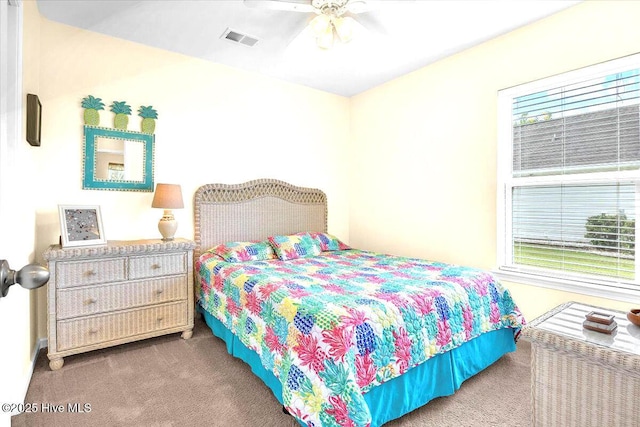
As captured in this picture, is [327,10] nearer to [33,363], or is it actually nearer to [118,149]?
[118,149]

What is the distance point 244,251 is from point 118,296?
3.46 ft

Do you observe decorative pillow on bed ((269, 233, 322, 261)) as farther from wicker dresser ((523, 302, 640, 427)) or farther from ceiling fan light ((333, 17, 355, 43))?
wicker dresser ((523, 302, 640, 427))

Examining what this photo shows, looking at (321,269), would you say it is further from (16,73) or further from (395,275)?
(16,73)

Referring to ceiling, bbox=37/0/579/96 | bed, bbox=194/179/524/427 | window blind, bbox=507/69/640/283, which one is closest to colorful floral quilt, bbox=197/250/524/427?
bed, bbox=194/179/524/427

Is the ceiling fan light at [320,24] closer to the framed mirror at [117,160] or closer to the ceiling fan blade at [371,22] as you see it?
the ceiling fan blade at [371,22]

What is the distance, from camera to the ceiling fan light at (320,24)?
7.85 ft

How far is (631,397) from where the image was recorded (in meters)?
1.32

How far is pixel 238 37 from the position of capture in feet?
9.55

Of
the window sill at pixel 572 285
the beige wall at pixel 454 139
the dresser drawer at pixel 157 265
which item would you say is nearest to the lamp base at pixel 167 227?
the dresser drawer at pixel 157 265

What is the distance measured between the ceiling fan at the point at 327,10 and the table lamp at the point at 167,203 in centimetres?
164

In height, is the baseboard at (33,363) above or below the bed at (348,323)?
below

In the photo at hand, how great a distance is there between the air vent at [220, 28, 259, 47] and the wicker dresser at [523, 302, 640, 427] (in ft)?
9.95

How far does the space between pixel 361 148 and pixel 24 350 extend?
378cm

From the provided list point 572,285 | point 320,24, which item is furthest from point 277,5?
point 572,285
